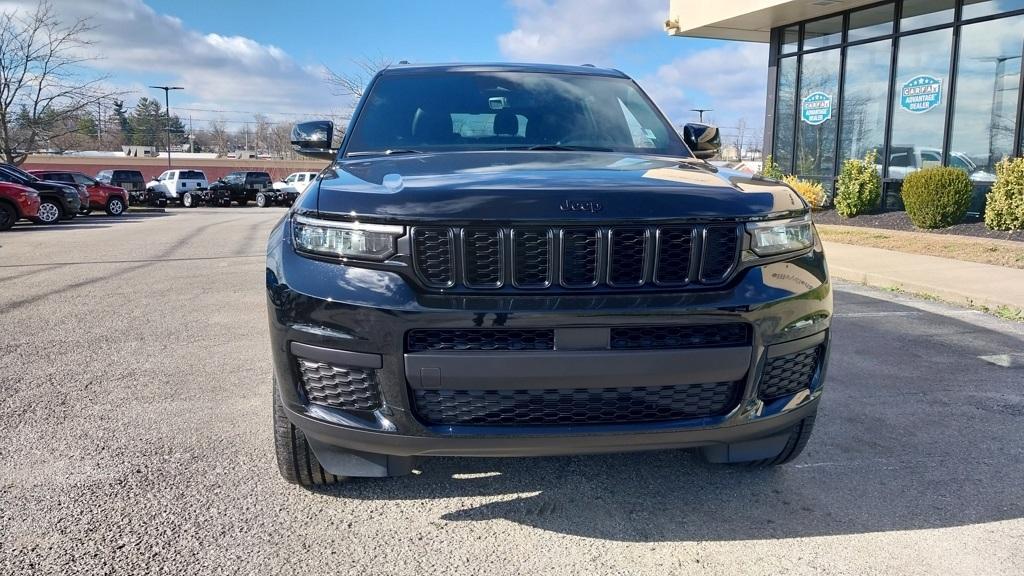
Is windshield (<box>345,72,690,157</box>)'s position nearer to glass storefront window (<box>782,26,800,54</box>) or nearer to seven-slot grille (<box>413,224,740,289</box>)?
seven-slot grille (<box>413,224,740,289</box>)

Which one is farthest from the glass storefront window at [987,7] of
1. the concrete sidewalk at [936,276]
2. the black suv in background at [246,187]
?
the black suv in background at [246,187]

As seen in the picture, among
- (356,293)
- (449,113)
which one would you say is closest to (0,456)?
(356,293)

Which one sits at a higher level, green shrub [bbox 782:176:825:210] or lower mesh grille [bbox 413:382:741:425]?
green shrub [bbox 782:176:825:210]

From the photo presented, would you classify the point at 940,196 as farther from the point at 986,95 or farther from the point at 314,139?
the point at 314,139

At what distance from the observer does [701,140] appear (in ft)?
12.7

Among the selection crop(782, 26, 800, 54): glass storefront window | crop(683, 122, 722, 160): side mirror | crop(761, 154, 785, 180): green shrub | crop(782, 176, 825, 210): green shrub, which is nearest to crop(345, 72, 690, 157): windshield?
crop(683, 122, 722, 160): side mirror

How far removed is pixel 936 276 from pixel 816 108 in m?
10.5

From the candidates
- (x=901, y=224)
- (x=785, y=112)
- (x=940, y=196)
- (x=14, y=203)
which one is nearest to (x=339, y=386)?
(x=940, y=196)

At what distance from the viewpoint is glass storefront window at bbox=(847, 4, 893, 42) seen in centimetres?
1574

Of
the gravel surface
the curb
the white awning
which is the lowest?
the curb

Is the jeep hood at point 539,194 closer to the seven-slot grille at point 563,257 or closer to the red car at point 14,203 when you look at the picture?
the seven-slot grille at point 563,257

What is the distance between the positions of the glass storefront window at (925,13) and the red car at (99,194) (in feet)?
74.6

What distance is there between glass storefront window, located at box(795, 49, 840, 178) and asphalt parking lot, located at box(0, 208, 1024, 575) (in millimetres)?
13788

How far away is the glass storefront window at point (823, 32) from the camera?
1700cm
